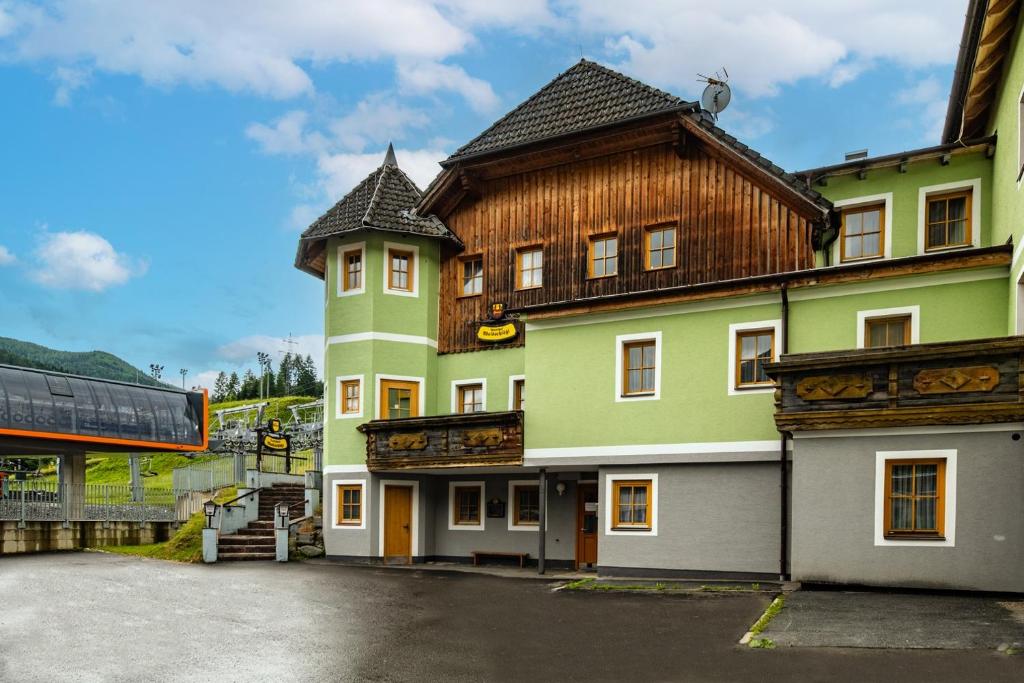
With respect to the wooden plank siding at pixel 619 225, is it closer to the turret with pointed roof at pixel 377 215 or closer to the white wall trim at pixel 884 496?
the turret with pointed roof at pixel 377 215

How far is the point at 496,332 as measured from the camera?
24.6 meters

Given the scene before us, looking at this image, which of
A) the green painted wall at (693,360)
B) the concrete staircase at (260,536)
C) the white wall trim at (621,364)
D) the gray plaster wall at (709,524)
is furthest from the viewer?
the concrete staircase at (260,536)

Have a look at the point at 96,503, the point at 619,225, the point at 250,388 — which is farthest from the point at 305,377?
the point at 619,225

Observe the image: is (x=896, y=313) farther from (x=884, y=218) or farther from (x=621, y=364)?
(x=621, y=364)

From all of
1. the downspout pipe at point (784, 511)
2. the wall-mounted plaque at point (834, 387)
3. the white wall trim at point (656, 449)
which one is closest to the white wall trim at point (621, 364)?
the white wall trim at point (656, 449)

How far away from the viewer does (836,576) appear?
15.4m

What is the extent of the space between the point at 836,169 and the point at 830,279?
3.90 meters

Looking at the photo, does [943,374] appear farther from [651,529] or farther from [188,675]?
[188,675]

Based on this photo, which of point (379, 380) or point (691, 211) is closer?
point (691, 211)

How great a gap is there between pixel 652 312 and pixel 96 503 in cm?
1979

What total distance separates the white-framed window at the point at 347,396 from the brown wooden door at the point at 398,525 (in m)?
2.29

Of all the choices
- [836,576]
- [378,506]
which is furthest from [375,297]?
[836,576]

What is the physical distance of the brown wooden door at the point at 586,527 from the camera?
896 inches

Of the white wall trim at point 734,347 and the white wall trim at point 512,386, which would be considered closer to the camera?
the white wall trim at point 734,347
